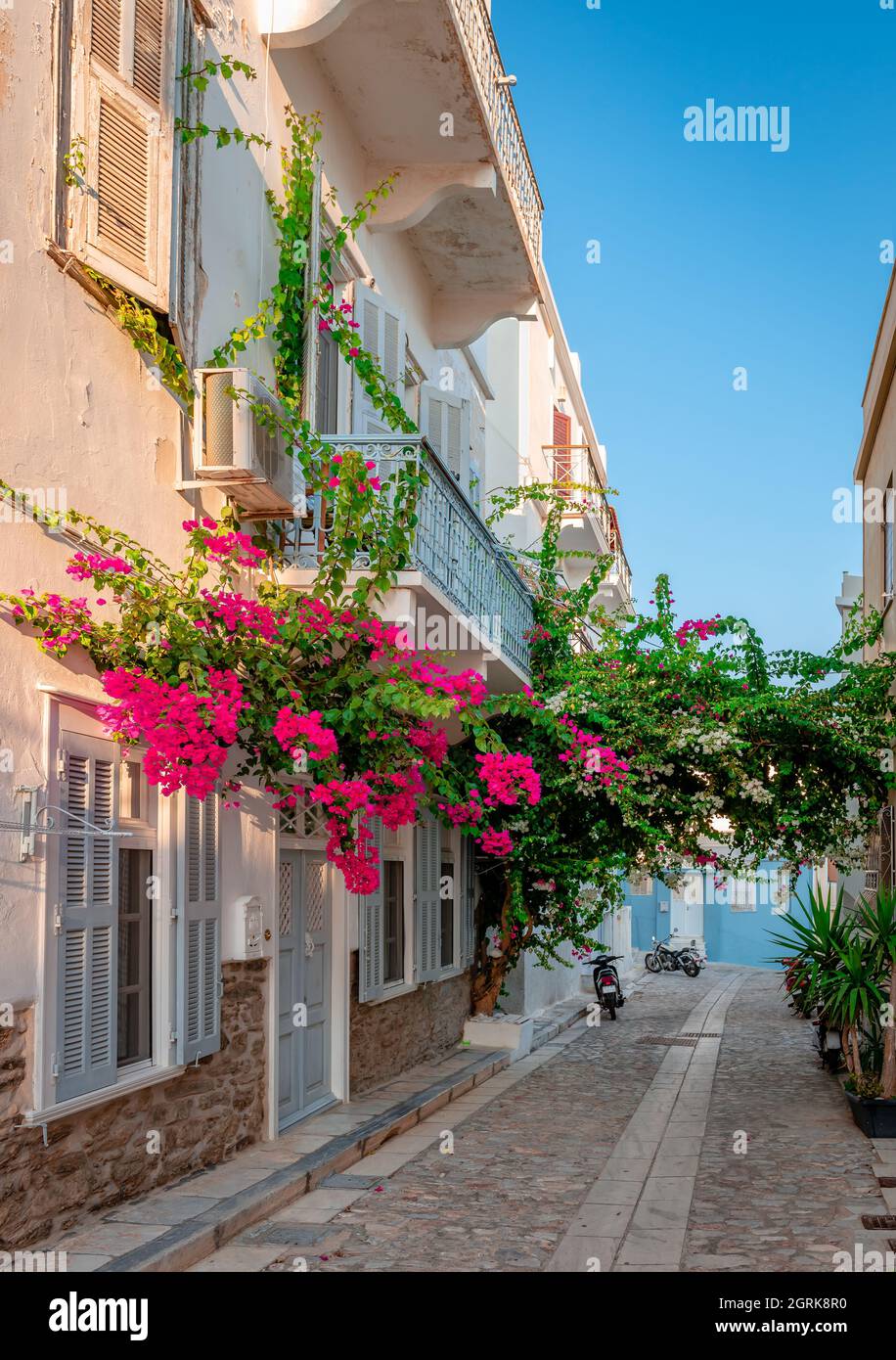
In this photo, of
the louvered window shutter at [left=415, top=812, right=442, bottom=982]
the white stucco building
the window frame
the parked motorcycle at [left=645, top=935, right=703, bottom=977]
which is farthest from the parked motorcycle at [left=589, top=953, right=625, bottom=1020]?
the window frame

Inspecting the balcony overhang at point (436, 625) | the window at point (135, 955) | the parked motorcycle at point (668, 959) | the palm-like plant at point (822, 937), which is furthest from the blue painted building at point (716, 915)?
the window at point (135, 955)

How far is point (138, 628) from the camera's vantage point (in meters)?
7.25

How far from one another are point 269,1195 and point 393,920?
5.69 m

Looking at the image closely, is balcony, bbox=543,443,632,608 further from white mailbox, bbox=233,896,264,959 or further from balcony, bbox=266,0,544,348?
white mailbox, bbox=233,896,264,959

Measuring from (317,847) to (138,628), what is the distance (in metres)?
4.13

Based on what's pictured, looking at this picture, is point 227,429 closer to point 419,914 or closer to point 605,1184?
point 605,1184

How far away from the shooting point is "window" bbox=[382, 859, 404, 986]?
523 inches

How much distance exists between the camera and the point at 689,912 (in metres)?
39.9

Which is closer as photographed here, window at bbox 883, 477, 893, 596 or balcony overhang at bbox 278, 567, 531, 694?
balcony overhang at bbox 278, 567, 531, 694

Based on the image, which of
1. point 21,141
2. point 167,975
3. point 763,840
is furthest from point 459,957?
point 21,141

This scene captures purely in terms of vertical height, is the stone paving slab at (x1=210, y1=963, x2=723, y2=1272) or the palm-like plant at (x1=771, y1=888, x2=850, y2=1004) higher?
the palm-like plant at (x1=771, y1=888, x2=850, y2=1004)

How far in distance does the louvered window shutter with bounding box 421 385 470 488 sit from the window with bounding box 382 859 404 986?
3.88 metres

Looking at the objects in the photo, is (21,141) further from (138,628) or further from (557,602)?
(557,602)

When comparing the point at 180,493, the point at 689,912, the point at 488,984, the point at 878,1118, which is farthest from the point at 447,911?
the point at 689,912
